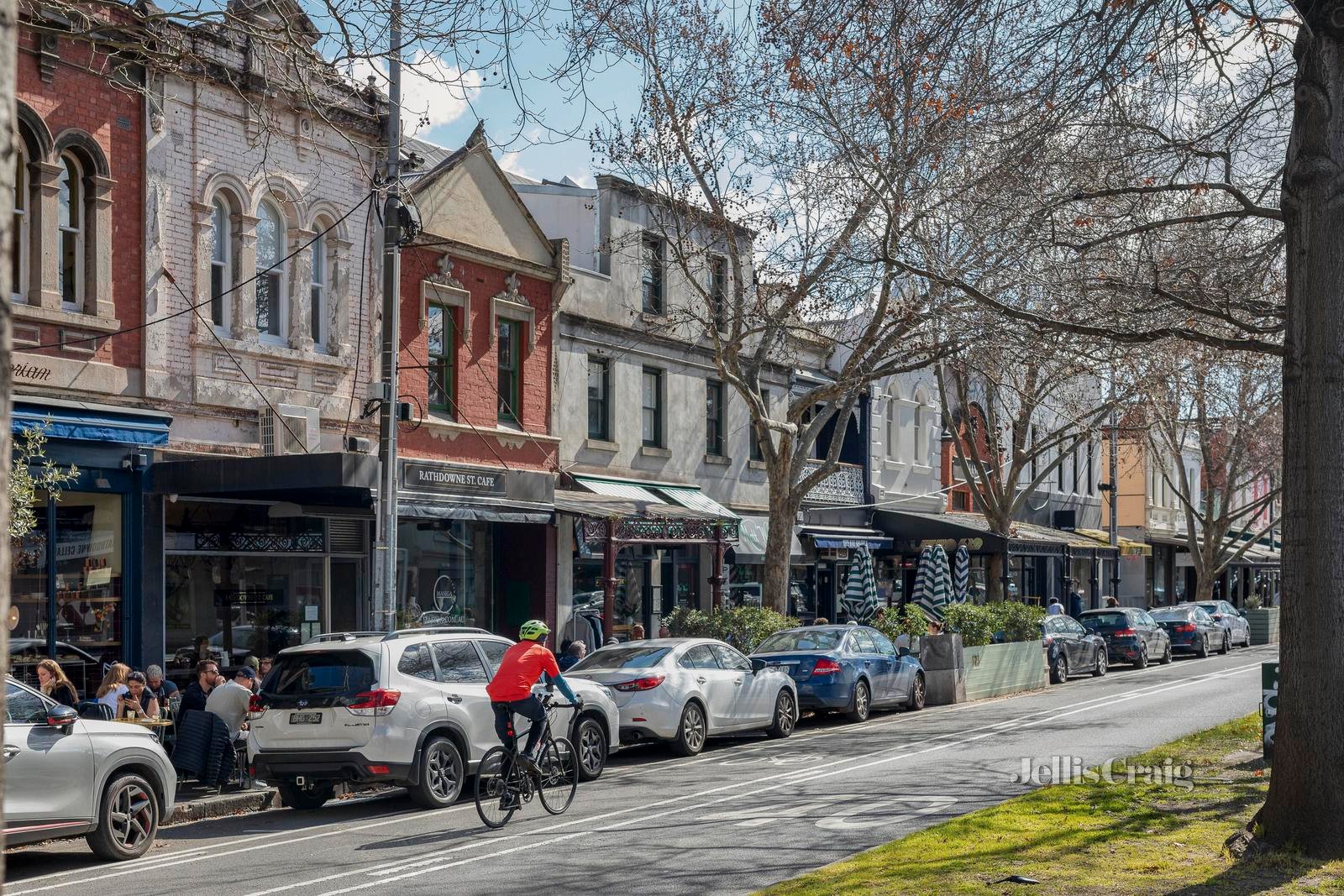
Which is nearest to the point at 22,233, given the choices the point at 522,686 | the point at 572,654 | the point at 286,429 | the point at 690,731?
the point at 286,429

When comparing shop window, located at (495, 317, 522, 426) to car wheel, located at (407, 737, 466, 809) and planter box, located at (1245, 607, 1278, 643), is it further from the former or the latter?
planter box, located at (1245, 607, 1278, 643)

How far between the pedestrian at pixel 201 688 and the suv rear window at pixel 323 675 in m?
1.77

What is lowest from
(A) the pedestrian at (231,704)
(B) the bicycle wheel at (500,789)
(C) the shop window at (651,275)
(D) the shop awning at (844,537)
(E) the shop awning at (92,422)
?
(B) the bicycle wheel at (500,789)

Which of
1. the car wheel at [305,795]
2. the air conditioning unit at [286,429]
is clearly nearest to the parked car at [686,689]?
the car wheel at [305,795]

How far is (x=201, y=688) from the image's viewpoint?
1552 cm

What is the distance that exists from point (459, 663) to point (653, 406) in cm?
1546

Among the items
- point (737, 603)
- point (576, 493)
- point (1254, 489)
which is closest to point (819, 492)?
point (737, 603)

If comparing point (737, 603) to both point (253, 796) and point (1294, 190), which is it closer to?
point (253, 796)

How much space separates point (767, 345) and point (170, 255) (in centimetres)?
931

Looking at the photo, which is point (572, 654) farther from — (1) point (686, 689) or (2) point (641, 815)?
(2) point (641, 815)

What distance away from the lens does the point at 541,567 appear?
25.7 metres

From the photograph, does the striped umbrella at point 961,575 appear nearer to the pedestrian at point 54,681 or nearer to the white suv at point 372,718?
the white suv at point 372,718

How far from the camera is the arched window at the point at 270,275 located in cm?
2059

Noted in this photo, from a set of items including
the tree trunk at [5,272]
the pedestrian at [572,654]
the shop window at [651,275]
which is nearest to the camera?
the tree trunk at [5,272]
